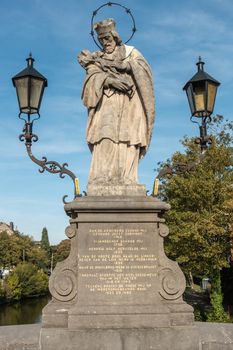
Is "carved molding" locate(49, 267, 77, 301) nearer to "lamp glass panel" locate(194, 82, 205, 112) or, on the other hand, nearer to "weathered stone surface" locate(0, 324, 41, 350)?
"weathered stone surface" locate(0, 324, 41, 350)

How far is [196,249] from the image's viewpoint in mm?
26516

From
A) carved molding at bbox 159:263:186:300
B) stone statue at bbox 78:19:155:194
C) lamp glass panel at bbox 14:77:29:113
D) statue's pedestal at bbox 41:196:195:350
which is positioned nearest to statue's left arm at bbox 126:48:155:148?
stone statue at bbox 78:19:155:194

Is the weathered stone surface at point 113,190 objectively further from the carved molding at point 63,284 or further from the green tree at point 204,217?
the green tree at point 204,217

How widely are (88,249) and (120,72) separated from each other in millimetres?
3237

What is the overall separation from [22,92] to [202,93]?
3.30 meters

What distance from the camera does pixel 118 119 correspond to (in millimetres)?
7957

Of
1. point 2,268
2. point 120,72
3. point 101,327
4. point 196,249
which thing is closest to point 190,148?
point 196,249

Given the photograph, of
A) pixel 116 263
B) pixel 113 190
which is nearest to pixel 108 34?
pixel 113 190

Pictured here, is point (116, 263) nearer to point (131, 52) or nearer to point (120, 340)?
point (120, 340)

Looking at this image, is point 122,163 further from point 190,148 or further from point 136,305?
point 190,148

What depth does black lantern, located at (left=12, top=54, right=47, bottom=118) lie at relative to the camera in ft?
26.0

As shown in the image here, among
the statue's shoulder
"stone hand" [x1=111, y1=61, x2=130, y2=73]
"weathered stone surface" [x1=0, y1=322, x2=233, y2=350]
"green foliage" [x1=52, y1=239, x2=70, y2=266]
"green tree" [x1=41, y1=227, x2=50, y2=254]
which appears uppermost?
"green tree" [x1=41, y1=227, x2=50, y2=254]

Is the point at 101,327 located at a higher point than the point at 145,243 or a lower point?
lower


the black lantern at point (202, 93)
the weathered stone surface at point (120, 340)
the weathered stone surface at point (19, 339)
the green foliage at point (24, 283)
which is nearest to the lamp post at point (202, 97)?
the black lantern at point (202, 93)
